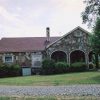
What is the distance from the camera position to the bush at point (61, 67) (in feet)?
152

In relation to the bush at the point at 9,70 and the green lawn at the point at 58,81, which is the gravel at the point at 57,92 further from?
the bush at the point at 9,70

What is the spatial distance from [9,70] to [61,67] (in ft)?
22.4

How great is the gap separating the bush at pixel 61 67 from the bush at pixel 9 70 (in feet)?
17.0

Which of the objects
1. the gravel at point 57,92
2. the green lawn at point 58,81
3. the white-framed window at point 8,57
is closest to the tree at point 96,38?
the green lawn at point 58,81

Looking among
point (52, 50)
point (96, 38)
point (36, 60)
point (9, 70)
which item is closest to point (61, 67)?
point (52, 50)

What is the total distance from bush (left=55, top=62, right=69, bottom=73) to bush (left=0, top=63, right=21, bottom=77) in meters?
5.18

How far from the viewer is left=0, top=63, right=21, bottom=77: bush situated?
44.8 m

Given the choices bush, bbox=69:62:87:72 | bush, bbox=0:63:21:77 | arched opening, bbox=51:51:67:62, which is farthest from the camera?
arched opening, bbox=51:51:67:62

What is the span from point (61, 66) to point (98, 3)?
12912 mm

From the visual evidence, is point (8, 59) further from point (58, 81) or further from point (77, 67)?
point (58, 81)

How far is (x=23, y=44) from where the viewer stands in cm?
5238

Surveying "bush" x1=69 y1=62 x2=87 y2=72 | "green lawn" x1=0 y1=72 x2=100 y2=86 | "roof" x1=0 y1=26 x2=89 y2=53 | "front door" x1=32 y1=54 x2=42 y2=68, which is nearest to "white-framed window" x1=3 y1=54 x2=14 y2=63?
"roof" x1=0 y1=26 x2=89 y2=53

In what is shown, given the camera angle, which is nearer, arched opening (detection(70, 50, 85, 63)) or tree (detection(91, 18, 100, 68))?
tree (detection(91, 18, 100, 68))

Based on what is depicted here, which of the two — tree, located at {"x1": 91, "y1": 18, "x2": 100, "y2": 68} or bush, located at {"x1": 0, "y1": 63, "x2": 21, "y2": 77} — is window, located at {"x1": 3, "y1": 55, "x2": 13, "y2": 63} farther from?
tree, located at {"x1": 91, "y1": 18, "x2": 100, "y2": 68}
